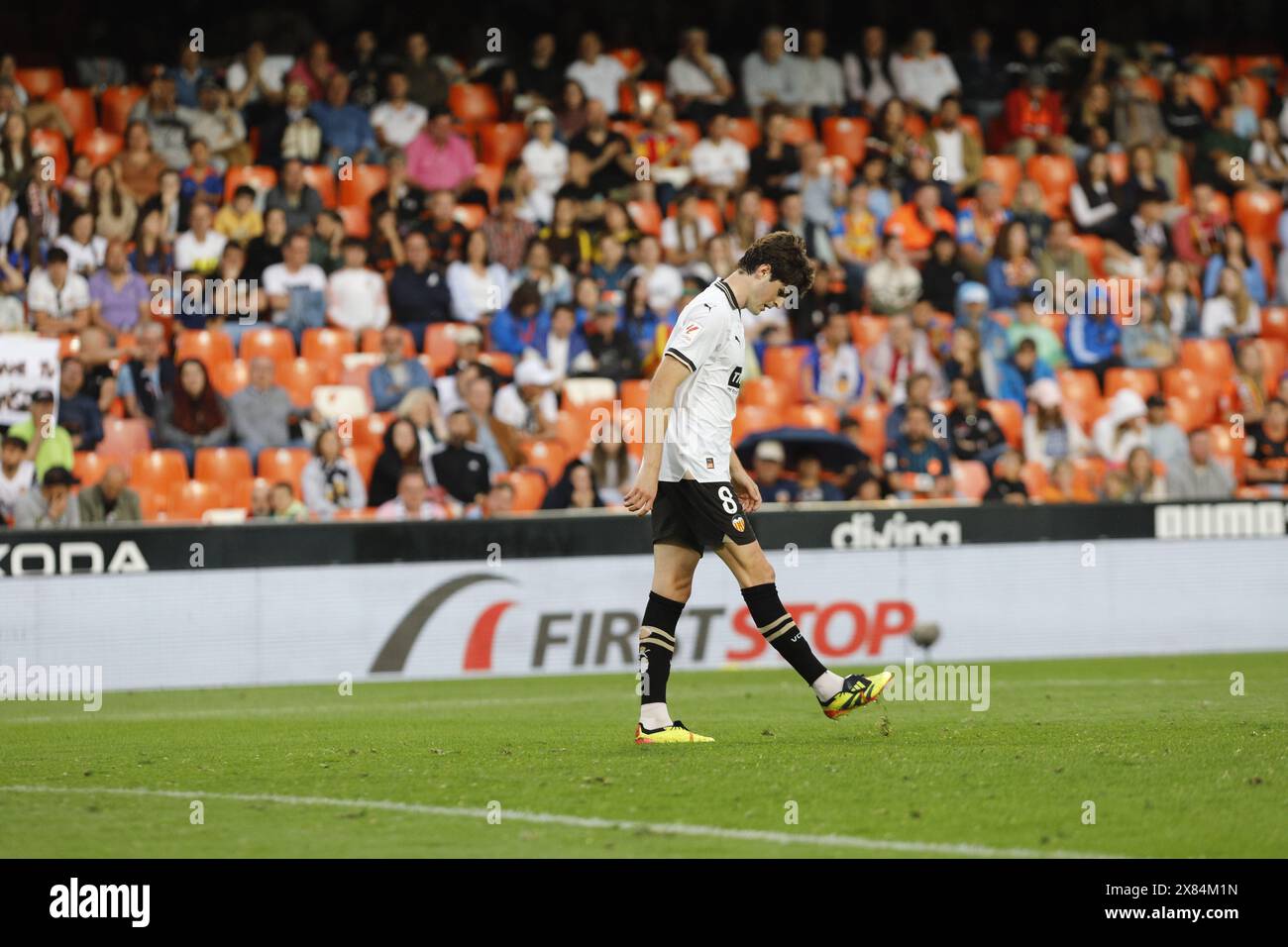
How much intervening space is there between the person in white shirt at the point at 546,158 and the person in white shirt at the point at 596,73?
43.2 inches

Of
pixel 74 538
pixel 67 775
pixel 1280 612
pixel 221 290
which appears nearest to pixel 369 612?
pixel 74 538

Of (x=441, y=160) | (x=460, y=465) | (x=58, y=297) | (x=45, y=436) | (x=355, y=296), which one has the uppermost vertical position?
(x=441, y=160)

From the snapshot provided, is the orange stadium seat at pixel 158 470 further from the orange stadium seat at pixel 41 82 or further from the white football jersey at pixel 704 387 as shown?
the white football jersey at pixel 704 387

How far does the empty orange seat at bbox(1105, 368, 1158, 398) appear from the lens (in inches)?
762

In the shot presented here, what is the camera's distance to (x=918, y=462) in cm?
1712

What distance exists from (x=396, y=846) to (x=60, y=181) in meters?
14.2

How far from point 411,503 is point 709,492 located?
761 centimetres

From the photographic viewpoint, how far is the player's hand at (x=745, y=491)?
29.7 ft

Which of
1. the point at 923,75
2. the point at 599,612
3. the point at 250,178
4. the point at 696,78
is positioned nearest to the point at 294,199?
the point at 250,178

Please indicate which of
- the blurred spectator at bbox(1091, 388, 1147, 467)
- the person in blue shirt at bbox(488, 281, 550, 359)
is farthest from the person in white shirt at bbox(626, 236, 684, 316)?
the blurred spectator at bbox(1091, 388, 1147, 467)

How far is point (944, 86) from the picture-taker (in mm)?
22125

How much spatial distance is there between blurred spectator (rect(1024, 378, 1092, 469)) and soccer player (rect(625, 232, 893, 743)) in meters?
10.1

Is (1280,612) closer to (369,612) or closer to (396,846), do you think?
(369,612)

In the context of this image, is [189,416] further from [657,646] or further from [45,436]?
[657,646]
